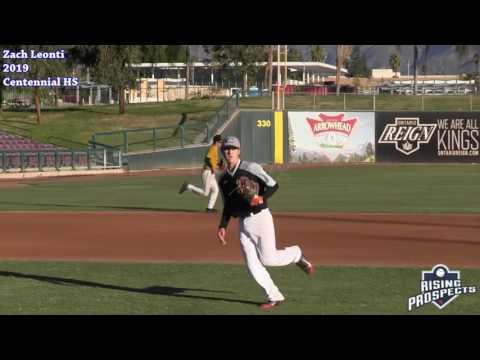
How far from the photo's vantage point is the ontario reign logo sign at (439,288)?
11078mm

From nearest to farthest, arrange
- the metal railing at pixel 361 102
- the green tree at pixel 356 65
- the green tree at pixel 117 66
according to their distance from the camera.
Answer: the metal railing at pixel 361 102, the green tree at pixel 117 66, the green tree at pixel 356 65

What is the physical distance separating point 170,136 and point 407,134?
13.4 metres

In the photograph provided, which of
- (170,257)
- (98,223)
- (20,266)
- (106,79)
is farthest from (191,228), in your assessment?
(106,79)

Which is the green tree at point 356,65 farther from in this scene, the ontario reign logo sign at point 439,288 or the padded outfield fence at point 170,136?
the ontario reign logo sign at point 439,288

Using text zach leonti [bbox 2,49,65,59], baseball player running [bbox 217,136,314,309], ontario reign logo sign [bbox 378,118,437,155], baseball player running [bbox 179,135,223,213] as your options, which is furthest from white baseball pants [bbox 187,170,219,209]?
text zach leonti [bbox 2,49,65,59]

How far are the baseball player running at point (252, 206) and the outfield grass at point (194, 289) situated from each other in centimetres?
58

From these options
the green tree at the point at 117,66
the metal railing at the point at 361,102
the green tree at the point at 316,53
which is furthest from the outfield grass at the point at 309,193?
the green tree at the point at 316,53

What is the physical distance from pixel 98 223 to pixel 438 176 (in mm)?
21499

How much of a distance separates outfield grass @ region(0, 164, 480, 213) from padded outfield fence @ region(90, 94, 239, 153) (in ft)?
20.2

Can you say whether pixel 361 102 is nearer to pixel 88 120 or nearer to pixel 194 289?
pixel 88 120

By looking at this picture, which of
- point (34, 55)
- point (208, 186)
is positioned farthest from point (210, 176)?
point (34, 55)

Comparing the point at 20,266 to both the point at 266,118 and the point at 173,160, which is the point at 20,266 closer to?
the point at 173,160
